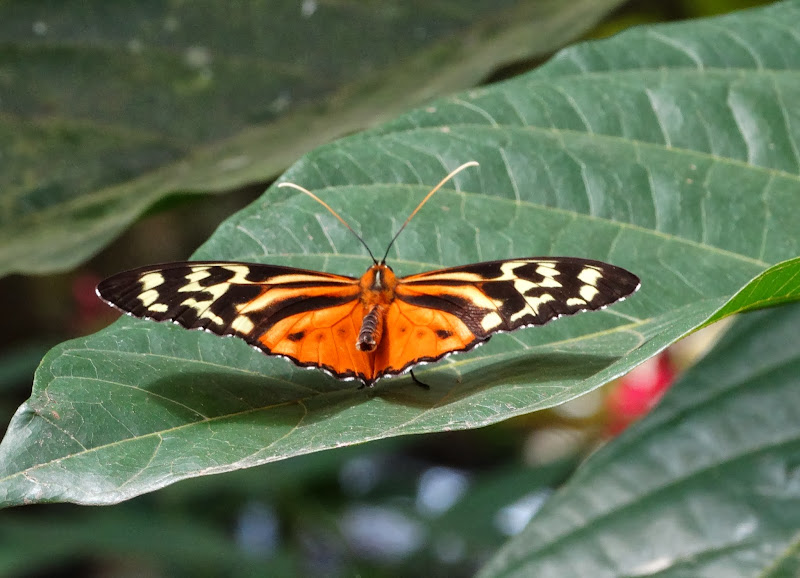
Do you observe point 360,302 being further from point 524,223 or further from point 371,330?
point 524,223

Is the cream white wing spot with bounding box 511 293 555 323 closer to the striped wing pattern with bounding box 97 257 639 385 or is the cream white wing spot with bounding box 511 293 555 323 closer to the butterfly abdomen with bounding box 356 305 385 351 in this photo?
the striped wing pattern with bounding box 97 257 639 385

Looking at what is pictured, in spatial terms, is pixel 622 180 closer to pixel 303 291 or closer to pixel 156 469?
pixel 303 291

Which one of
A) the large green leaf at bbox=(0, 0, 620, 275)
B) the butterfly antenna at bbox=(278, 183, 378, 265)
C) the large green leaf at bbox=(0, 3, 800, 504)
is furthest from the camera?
the large green leaf at bbox=(0, 0, 620, 275)

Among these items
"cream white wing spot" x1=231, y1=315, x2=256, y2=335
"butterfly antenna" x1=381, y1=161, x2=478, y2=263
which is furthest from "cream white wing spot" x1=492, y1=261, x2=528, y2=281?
"cream white wing spot" x1=231, y1=315, x2=256, y2=335

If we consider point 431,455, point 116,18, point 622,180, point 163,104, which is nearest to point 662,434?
point 622,180

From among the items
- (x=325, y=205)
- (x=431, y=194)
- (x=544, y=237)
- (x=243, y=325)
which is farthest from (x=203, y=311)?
(x=544, y=237)

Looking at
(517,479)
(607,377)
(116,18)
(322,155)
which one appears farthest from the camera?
(517,479)
